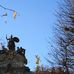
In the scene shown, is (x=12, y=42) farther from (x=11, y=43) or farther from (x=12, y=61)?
(x=12, y=61)

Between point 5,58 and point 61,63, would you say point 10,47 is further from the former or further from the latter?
point 61,63

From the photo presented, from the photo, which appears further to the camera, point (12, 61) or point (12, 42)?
point (12, 42)

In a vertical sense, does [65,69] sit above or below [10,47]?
below

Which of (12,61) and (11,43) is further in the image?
(11,43)

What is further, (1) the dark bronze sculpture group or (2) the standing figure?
(2) the standing figure

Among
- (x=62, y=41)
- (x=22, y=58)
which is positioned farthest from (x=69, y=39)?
(x=22, y=58)

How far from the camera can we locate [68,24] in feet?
115

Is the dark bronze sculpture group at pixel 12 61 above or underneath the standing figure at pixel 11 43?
underneath

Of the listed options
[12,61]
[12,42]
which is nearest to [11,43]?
[12,42]

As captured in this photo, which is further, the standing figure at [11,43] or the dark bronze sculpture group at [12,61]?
the standing figure at [11,43]

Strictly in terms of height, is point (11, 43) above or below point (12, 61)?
above

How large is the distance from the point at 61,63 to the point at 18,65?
23.0ft

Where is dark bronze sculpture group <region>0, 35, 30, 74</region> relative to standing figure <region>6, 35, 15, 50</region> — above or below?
below

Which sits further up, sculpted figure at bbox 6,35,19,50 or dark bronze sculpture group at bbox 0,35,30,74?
sculpted figure at bbox 6,35,19,50
